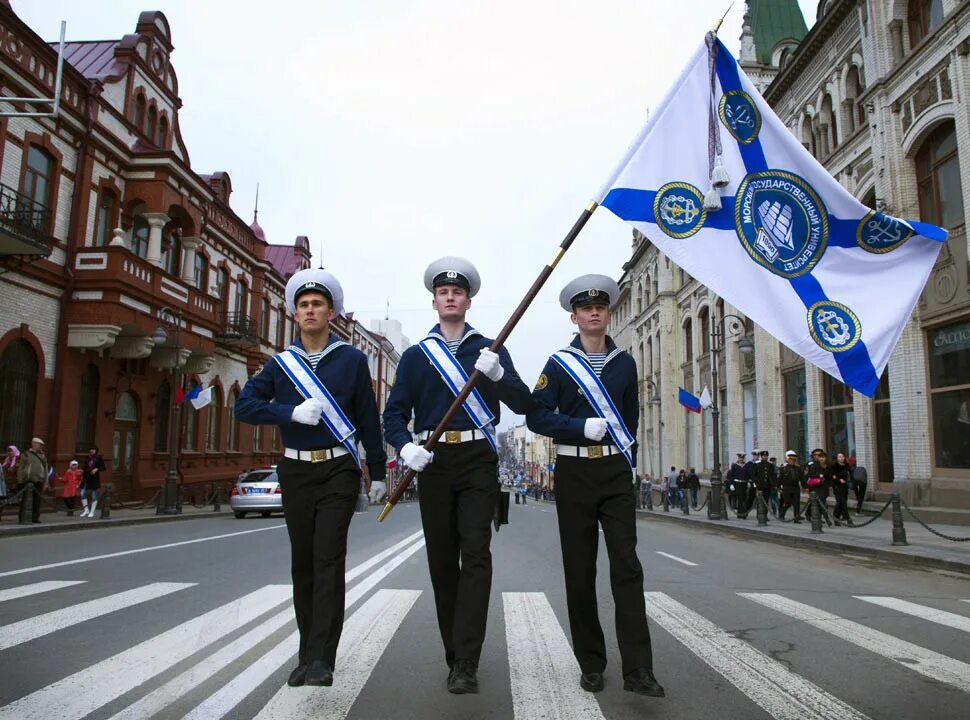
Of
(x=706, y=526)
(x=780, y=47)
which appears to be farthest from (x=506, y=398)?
(x=780, y=47)

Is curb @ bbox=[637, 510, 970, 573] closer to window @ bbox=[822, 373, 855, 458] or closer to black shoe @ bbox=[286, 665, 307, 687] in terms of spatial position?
window @ bbox=[822, 373, 855, 458]

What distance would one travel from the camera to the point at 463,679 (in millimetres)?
3693

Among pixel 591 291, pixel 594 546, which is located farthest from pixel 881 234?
pixel 594 546

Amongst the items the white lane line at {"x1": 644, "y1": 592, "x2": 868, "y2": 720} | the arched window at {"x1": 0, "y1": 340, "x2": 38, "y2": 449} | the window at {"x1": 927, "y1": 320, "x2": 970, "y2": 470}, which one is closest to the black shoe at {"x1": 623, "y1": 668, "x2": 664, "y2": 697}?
the white lane line at {"x1": 644, "y1": 592, "x2": 868, "y2": 720}

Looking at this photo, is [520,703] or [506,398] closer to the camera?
[520,703]

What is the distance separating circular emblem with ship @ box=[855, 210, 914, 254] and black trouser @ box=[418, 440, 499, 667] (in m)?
2.96

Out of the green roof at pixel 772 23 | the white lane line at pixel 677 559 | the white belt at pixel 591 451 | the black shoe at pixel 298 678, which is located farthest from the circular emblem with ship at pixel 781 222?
the green roof at pixel 772 23

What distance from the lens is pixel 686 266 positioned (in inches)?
190

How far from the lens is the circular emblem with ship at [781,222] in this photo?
195 inches

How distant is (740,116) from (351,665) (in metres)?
4.30

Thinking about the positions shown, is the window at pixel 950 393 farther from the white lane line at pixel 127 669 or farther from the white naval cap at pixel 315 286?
the white naval cap at pixel 315 286

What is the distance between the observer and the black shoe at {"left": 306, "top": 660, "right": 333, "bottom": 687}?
3.66 meters

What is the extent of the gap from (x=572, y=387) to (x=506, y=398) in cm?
39

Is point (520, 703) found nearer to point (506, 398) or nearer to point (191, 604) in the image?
point (506, 398)
